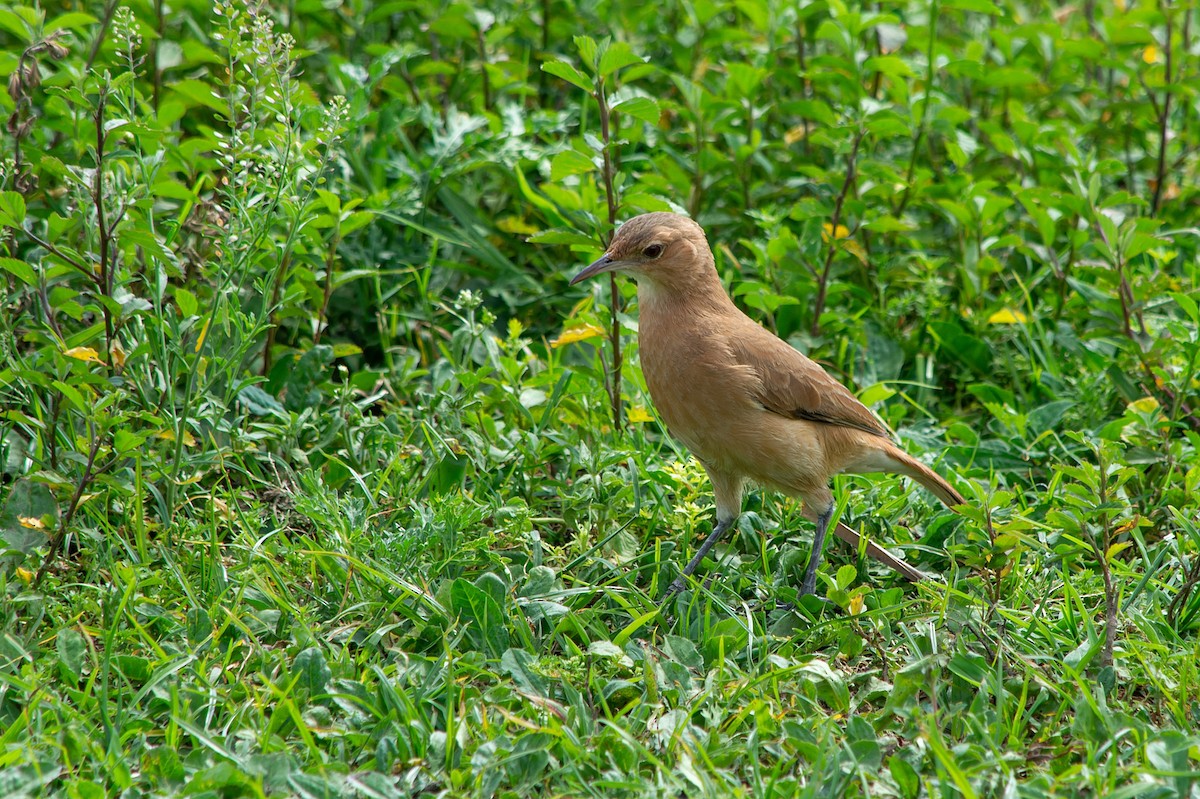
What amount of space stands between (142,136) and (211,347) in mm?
823

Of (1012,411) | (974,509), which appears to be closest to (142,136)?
Answer: (974,509)

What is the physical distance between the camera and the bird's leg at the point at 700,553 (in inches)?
179

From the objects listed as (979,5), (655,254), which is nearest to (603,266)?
(655,254)

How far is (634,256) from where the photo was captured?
4.93 meters

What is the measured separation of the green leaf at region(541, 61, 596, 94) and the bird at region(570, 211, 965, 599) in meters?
0.58

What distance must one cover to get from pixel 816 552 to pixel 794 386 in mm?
670

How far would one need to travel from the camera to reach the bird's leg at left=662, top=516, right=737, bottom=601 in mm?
4543

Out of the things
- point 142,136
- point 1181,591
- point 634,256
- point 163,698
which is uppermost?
point 142,136

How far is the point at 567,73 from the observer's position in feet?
15.8

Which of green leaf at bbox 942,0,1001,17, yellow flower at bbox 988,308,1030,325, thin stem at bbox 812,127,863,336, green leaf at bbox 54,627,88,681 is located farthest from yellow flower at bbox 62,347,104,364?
green leaf at bbox 942,0,1001,17

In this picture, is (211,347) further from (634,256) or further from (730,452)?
(730,452)

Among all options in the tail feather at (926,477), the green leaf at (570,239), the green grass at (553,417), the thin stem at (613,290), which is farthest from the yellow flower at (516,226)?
the tail feather at (926,477)

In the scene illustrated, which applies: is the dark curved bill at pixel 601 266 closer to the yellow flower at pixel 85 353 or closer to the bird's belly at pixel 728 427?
the bird's belly at pixel 728 427

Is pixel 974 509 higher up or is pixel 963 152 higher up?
pixel 963 152
